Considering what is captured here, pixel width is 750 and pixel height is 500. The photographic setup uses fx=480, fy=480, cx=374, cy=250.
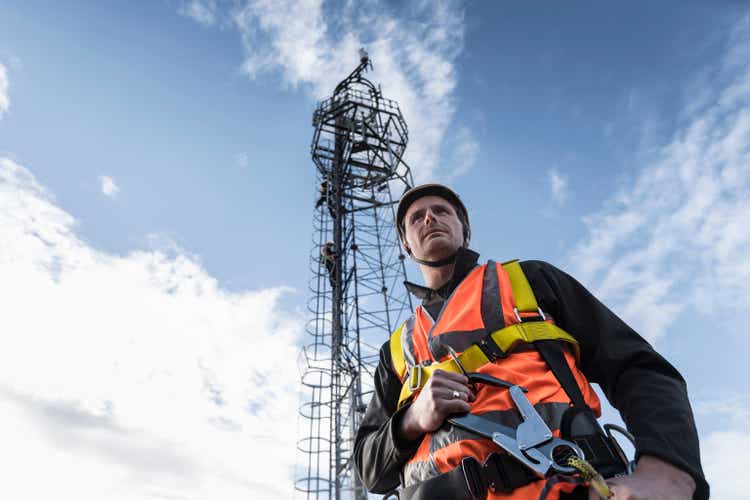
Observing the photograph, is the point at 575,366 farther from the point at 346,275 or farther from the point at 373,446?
the point at 346,275

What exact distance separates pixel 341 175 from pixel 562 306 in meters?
15.6

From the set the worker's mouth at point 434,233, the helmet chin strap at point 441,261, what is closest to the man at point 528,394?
the helmet chin strap at point 441,261

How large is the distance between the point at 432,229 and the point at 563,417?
1.17 m

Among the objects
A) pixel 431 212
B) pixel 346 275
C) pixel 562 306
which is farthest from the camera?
pixel 346 275

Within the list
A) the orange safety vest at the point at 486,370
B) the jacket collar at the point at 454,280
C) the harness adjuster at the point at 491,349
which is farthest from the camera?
the jacket collar at the point at 454,280

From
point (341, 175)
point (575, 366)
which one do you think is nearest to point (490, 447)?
point (575, 366)

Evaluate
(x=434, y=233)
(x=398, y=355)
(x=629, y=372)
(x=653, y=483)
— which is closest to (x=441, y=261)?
(x=434, y=233)

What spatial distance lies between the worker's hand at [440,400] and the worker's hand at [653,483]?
1.43ft

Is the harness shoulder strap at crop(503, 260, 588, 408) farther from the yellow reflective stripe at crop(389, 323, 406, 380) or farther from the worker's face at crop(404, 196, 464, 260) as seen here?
the yellow reflective stripe at crop(389, 323, 406, 380)

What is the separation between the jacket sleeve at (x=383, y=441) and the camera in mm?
1817

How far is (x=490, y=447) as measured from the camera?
4.97ft

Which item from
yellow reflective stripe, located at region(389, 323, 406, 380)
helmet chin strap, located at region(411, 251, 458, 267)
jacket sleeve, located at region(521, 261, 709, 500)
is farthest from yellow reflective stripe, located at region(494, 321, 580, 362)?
helmet chin strap, located at region(411, 251, 458, 267)

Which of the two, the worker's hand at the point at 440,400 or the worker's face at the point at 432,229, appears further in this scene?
the worker's face at the point at 432,229

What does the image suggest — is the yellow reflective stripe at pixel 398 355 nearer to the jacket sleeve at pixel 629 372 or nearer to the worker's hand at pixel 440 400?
the worker's hand at pixel 440 400
